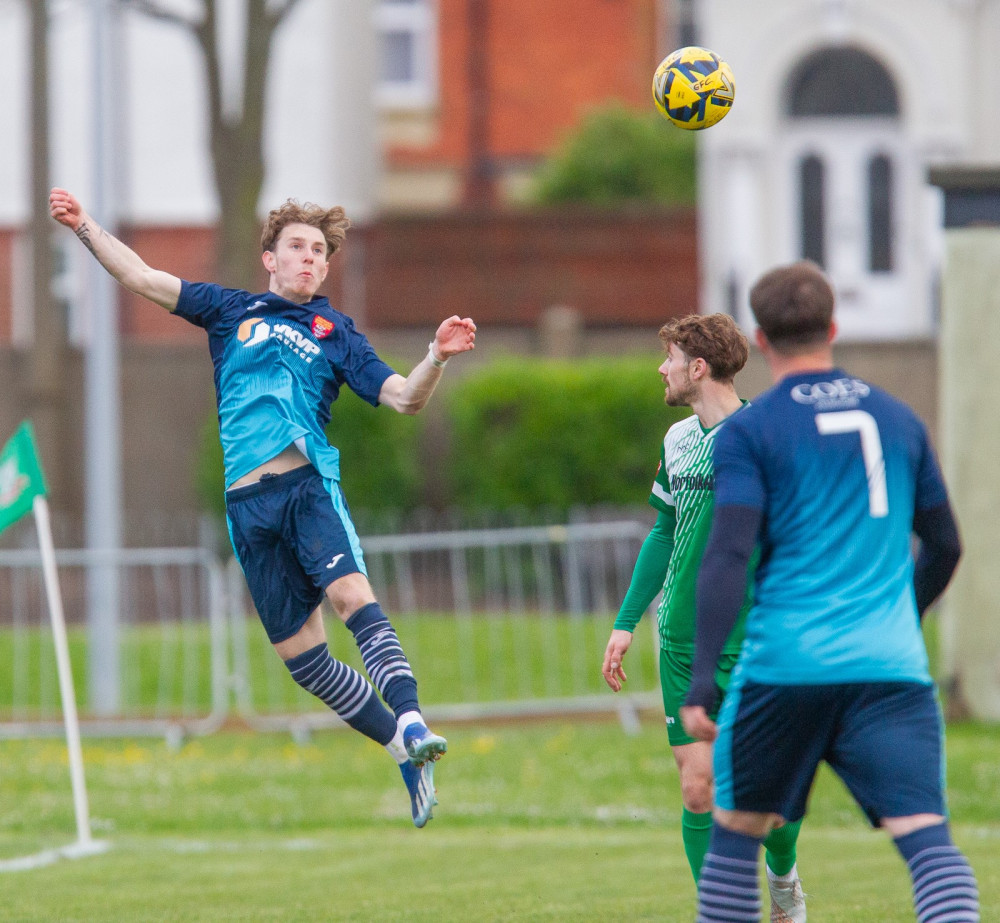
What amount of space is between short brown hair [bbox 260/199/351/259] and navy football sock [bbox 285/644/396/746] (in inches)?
60.2

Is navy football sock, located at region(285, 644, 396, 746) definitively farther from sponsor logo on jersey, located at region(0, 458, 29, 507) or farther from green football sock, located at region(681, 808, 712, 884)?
sponsor logo on jersey, located at region(0, 458, 29, 507)

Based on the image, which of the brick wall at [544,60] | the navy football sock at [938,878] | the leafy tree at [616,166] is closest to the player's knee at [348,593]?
the navy football sock at [938,878]

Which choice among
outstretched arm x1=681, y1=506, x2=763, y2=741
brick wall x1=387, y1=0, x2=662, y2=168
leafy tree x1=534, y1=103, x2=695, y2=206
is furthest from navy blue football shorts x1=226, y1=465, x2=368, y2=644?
brick wall x1=387, y1=0, x2=662, y2=168

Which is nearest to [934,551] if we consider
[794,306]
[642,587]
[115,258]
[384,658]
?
[794,306]

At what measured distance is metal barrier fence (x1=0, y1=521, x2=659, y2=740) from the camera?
12195mm

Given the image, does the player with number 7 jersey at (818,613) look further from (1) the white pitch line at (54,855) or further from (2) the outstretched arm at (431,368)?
(1) the white pitch line at (54,855)

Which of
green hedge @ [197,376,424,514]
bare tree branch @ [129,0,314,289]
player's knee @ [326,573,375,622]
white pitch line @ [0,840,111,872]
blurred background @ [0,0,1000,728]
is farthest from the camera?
bare tree branch @ [129,0,314,289]

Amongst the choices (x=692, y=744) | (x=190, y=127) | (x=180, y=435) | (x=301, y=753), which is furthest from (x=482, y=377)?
(x=692, y=744)

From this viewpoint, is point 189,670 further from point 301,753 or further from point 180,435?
point 180,435

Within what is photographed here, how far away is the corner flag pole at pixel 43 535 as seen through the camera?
8.59m

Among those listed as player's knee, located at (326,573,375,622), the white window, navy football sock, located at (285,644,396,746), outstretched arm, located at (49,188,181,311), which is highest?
the white window

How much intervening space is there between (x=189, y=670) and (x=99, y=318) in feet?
9.76

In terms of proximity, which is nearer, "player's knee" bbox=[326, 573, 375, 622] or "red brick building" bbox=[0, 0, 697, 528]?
"player's knee" bbox=[326, 573, 375, 622]

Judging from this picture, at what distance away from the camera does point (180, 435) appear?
Result: 757 inches
